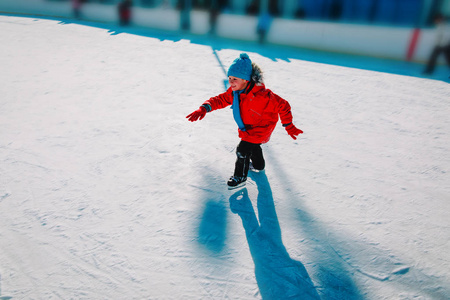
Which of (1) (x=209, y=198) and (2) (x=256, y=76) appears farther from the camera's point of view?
(1) (x=209, y=198)

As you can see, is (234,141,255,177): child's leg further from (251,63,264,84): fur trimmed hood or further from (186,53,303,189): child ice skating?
(251,63,264,84): fur trimmed hood

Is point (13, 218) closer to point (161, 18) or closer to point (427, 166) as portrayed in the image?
point (427, 166)

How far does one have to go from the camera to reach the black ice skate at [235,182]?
2762 mm

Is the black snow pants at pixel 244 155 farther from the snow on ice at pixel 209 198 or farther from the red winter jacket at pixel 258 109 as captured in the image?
the snow on ice at pixel 209 198

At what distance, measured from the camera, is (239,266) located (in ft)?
6.68

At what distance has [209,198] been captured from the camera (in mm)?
2686

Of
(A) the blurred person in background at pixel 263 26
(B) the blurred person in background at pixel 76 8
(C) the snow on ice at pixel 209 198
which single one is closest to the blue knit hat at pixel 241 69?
(C) the snow on ice at pixel 209 198

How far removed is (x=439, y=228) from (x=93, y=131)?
3.80m

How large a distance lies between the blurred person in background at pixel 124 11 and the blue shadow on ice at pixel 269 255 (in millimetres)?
10442

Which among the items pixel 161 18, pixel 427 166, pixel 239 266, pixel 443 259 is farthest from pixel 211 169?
pixel 161 18

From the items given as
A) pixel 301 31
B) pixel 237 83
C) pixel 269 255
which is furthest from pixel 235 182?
pixel 301 31

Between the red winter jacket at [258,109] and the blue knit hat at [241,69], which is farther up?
the blue knit hat at [241,69]

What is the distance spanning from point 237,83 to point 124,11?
10.3m

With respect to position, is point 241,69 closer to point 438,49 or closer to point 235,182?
point 235,182
